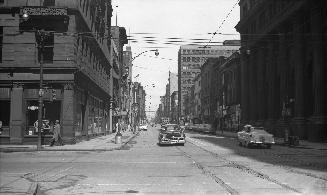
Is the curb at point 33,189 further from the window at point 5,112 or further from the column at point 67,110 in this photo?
the window at point 5,112

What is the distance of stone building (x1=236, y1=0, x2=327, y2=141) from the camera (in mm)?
43031

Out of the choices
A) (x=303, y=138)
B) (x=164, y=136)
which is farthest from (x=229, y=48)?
(x=164, y=136)

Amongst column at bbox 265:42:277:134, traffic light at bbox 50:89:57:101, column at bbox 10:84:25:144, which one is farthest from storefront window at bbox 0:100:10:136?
column at bbox 265:42:277:134

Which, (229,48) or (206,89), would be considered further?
(229,48)

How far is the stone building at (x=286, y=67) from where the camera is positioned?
1694 inches

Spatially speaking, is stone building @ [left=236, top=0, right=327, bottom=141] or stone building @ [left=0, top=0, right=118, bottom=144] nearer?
stone building @ [left=0, top=0, right=118, bottom=144]

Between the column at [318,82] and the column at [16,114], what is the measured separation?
2645 centimetres

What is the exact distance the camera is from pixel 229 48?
183000mm

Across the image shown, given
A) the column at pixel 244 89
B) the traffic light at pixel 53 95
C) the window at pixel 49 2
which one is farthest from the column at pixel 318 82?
the column at pixel 244 89

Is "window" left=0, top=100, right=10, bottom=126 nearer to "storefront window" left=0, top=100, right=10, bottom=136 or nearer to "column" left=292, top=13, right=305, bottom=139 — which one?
"storefront window" left=0, top=100, right=10, bottom=136

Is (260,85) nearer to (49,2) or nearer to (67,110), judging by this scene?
(67,110)

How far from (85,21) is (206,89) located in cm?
8724

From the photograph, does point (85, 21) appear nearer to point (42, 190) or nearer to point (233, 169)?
point (233, 169)

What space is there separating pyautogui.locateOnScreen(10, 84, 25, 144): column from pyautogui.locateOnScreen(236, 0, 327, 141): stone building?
17.4 metres
